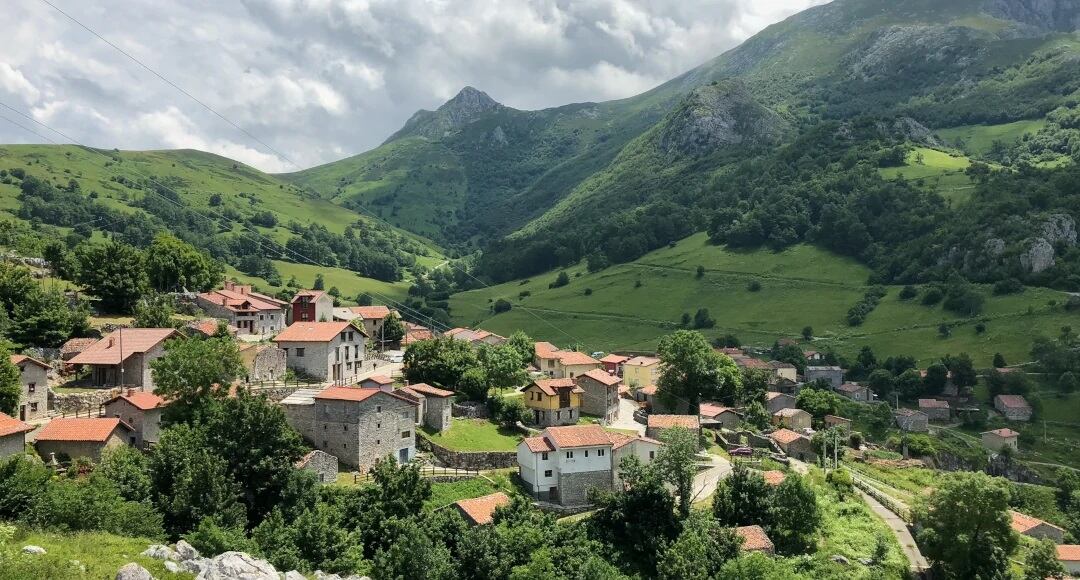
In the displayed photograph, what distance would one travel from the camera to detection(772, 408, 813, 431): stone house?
86688mm

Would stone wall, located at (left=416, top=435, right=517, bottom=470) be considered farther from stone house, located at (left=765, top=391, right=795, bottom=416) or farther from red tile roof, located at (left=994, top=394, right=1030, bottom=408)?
red tile roof, located at (left=994, top=394, right=1030, bottom=408)

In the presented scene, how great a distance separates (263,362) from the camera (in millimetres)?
58969

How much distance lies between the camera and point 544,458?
51844mm

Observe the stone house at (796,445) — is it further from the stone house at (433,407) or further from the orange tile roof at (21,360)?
the orange tile roof at (21,360)

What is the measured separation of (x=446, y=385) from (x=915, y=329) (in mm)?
96622

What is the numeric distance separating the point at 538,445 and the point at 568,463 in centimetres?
246

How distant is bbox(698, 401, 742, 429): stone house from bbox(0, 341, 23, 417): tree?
5531cm

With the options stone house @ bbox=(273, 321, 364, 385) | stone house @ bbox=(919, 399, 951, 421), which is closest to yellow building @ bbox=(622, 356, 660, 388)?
stone house @ bbox=(273, 321, 364, 385)

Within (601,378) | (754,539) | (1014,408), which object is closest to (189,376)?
(601,378)

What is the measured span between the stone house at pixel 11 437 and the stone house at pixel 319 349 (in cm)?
2210

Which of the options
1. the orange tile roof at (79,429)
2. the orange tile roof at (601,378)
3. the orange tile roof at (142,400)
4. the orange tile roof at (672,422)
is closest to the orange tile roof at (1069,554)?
the orange tile roof at (672,422)

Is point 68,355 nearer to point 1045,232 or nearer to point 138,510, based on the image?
point 138,510

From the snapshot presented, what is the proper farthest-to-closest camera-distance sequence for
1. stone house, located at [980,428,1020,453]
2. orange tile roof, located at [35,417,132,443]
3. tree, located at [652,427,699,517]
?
1. stone house, located at [980,428,1020,453]
2. tree, located at [652,427,699,517]
3. orange tile roof, located at [35,417,132,443]

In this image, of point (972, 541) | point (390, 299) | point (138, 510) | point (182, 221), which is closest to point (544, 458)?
point (138, 510)
